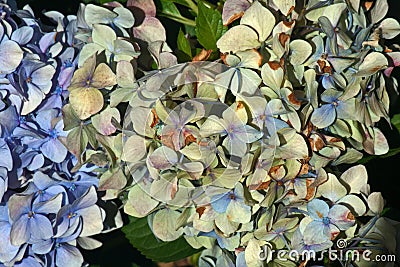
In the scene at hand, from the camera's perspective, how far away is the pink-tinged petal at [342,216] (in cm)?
79

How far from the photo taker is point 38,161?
835 mm

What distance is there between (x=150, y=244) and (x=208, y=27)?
0.31 m

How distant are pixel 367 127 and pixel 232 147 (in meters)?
0.18

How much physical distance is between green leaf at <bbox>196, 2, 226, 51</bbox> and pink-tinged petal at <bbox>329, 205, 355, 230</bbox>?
0.23 metres

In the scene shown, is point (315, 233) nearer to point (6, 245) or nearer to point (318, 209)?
point (318, 209)

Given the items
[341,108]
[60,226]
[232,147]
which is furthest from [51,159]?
[341,108]

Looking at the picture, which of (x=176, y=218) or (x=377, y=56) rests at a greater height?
(x=377, y=56)

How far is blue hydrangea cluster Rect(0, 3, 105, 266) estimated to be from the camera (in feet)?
2.69

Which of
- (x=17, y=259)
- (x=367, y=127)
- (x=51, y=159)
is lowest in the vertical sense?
(x=17, y=259)

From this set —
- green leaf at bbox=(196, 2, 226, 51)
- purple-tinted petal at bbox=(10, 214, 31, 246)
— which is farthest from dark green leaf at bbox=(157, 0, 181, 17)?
purple-tinted petal at bbox=(10, 214, 31, 246)

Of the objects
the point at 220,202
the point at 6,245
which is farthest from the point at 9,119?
the point at 220,202

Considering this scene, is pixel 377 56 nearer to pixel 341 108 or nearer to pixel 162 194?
pixel 341 108

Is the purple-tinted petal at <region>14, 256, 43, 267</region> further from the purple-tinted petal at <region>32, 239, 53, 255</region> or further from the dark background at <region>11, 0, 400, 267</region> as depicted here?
the dark background at <region>11, 0, 400, 267</region>

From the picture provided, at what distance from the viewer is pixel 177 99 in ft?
2.50
